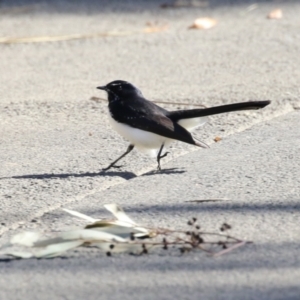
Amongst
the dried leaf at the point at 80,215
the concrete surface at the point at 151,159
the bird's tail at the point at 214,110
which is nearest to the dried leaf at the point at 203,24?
the concrete surface at the point at 151,159

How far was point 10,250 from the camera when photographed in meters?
4.23

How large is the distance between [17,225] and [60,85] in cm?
329

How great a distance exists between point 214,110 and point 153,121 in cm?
39

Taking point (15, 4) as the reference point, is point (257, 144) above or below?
below

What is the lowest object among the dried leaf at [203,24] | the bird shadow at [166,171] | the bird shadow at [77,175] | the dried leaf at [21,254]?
the dried leaf at [21,254]

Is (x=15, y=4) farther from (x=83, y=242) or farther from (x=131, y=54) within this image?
(x=83, y=242)

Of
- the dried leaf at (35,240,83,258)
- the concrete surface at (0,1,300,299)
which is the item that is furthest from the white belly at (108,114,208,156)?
the dried leaf at (35,240,83,258)

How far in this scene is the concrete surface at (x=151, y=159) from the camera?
3.90m

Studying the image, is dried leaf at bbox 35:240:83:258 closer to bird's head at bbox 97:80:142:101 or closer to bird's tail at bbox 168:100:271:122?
bird's tail at bbox 168:100:271:122

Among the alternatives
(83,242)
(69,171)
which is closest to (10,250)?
(83,242)

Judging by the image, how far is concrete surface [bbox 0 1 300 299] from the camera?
3896 millimetres

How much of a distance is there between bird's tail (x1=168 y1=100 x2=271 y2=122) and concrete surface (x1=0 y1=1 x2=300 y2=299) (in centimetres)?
29

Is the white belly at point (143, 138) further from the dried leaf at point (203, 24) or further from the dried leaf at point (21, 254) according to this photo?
the dried leaf at point (203, 24)

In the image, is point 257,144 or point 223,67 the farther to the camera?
point 223,67
